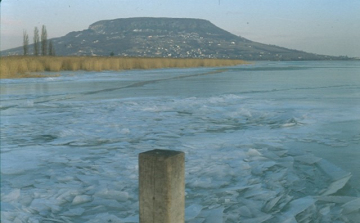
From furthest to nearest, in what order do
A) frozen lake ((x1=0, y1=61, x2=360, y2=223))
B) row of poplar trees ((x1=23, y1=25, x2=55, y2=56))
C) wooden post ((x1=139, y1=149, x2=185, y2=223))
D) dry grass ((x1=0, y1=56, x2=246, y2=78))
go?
row of poplar trees ((x1=23, y1=25, x2=55, y2=56))
dry grass ((x1=0, y1=56, x2=246, y2=78))
frozen lake ((x1=0, y1=61, x2=360, y2=223))
wooden post ((x1=139, y1=149, x2=185, y2=223))

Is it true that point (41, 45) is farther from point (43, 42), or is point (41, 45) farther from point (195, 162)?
point (195, 162)

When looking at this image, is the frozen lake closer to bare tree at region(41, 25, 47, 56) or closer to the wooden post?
the wooden post

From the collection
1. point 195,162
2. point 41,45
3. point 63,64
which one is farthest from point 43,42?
point 195,162

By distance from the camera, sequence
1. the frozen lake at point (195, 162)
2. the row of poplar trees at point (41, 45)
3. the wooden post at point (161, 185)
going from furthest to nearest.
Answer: the row of poplar trees at point (41, 45), the frozen lake at point (195, 162), the wooden post at point (161, 185)

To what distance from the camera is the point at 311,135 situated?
20.5 ft

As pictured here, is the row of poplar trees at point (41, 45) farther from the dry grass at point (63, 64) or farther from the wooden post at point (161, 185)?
the wooden post at point (161, 185)

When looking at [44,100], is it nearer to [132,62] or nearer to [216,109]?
[216,109]

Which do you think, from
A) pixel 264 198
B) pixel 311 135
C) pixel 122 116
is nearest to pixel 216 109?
pixel 122 116

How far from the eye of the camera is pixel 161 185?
2.12m

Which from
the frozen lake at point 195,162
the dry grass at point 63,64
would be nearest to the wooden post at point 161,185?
the frozen lake at point 195,162

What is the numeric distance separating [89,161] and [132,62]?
31.7 metres

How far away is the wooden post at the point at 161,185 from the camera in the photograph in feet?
6.91

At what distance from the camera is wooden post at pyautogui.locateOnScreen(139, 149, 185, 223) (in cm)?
211

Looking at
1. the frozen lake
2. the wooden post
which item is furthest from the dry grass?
the wooden post
